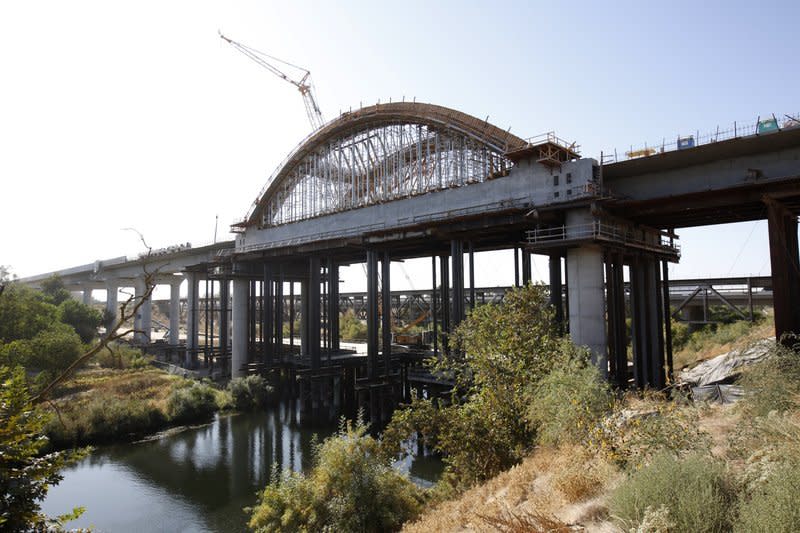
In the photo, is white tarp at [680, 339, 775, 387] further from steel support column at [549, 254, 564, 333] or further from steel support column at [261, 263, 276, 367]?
steel support column at [261, 263, 276, 367]

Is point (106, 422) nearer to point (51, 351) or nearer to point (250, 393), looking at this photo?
point (250, 393)

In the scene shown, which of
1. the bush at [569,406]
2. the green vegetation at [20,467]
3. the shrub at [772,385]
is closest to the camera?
the green vegetation at [20,467]

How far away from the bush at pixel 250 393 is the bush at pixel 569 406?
31166 mm

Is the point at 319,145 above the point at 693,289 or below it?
above

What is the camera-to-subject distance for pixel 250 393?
3984 centimetres

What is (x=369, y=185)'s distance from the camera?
43.4m

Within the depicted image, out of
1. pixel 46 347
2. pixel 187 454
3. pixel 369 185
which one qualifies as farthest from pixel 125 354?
pixel 369 185

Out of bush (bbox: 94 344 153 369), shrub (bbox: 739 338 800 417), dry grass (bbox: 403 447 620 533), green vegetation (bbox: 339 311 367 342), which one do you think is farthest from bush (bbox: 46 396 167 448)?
green vegetation (bbox: 339 311 367 342)

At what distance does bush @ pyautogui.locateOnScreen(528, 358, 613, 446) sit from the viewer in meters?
11.5

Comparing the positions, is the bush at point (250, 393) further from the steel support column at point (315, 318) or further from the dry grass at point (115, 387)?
the dry grass at point (115, 387)

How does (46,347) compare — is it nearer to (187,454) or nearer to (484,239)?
(187,454)

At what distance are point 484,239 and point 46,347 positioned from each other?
1400 inches

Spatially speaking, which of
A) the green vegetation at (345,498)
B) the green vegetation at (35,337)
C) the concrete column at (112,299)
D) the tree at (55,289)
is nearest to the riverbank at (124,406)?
the green vegetation at (35,337)

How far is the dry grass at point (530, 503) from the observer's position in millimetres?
8102
